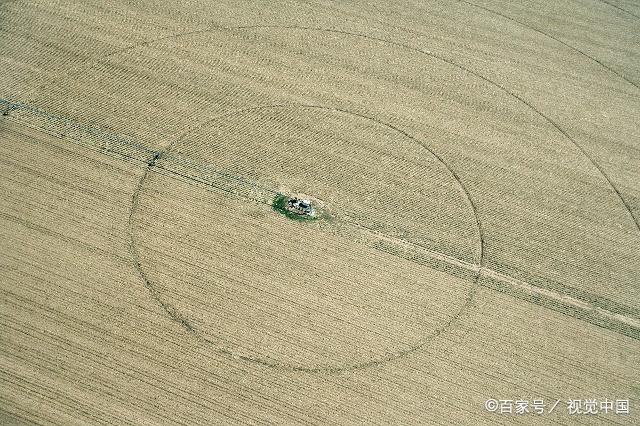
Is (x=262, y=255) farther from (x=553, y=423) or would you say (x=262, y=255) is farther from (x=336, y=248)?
(x=553, y=423)

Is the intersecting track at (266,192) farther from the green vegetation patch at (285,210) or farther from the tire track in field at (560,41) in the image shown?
the tire track in field at (560,41)

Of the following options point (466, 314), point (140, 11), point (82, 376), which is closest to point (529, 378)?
point (466, 314)

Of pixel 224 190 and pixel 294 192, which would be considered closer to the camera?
pixel 224 190

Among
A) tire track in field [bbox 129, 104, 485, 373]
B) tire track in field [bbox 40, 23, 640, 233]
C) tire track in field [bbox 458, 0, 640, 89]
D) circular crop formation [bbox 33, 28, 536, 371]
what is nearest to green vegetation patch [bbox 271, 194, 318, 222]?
circular crop formation [bbox 33, 28, 536, 371]

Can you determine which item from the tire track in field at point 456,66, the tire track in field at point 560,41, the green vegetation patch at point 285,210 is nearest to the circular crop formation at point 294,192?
the green vegetation patch at point 285,210

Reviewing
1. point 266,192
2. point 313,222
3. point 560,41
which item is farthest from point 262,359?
point 560,41

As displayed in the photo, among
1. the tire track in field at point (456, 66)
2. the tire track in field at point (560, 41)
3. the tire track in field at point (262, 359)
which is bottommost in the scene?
the tire track in field at point (262, 359)

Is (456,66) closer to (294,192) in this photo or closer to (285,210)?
(294,192)

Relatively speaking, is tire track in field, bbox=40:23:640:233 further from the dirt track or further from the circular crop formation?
the circular crop formation
